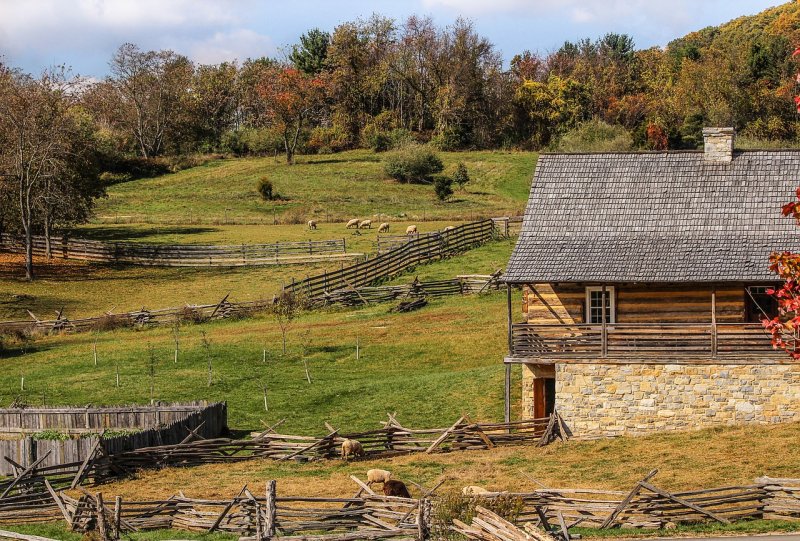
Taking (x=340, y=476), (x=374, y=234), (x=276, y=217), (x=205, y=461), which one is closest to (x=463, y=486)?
(x=340, y=476)

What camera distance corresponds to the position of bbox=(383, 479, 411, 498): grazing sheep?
24625 mm

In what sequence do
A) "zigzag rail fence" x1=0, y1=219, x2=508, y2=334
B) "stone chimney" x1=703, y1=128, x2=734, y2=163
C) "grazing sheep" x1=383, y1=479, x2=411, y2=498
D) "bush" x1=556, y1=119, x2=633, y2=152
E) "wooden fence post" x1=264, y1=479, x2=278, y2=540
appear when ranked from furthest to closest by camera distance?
1. "bush" x1=556, y1=119, x2=633, y2=152
2. "zigzag rail fence" x1=0, y1=219, x2=508, y2=334
3. "stone chimney" x1=703, y1=128, x2=734, y2=163
4. "grazing sheep" x1=383, y1=479, x2=411, y2=498
5. "wooden fence post" x1=264, y1=479, x2=278, y2=540

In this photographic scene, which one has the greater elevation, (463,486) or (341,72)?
(341,72)

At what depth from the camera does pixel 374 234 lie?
68188 mm

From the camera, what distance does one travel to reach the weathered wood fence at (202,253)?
6150cm

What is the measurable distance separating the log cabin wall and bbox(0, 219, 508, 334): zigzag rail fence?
19.3m

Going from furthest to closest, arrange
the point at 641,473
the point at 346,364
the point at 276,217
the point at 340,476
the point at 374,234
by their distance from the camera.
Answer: the point at 276,217, the point at 374,234, the point at 346,364, the point at 340,476, the point at 641,473

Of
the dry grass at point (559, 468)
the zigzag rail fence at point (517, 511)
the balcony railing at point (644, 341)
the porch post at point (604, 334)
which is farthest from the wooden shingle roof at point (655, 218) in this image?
the zigzag rail fence at point (517, 511)

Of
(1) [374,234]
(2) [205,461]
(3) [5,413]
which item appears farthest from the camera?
(1) [374,234]

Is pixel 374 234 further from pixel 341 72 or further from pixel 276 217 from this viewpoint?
pixel 341 72

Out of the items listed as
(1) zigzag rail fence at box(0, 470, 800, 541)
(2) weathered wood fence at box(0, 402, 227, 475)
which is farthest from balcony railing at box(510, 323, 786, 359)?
(2) weathered wood fence at box(0, 402, 227, 475)

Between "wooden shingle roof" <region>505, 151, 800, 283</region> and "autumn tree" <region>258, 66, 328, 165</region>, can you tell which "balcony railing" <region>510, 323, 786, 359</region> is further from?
"autumn tree" <region>258, 66, 328, 165</region>

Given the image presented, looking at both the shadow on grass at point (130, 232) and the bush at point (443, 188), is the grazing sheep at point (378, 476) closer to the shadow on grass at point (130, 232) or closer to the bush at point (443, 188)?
the shadow on grass at point (130, 232)

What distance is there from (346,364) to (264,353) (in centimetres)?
Answer: 303
